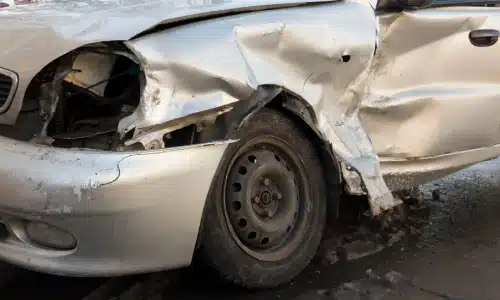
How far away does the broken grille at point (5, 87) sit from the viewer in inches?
112

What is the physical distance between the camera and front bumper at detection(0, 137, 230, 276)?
102 inches

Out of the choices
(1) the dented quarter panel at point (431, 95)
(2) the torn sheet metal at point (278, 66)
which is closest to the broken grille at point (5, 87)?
(2) the torn sheet metal at point (278, 66)

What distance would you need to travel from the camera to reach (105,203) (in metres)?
2.58

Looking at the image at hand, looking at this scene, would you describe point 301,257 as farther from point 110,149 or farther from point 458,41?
point 458,41

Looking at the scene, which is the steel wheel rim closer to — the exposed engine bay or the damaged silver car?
the damaged silver car

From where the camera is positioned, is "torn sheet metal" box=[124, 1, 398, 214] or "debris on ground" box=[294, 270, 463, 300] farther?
"debris on ground" box=[294, 270, 463, 300]

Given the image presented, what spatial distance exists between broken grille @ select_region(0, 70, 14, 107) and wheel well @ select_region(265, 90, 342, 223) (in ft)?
3.79

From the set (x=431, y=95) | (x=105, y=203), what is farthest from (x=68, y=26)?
(x=431, y=95)

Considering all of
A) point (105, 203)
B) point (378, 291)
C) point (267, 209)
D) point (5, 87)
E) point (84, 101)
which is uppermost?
point (5, 87)

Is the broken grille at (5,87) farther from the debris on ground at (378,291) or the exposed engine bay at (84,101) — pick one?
the debris on ground at (378,291)

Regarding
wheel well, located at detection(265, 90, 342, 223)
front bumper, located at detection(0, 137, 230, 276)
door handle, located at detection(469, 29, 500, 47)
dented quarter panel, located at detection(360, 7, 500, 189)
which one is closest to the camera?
front bumper, located at detection(0, 137, 230, 276)

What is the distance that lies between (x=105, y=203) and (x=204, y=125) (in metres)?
0.56

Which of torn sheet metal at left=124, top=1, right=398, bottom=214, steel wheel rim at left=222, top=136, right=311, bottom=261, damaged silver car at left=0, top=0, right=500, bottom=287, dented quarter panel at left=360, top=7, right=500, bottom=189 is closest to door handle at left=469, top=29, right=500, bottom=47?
dented quarter panel at left=360, top=7, right=500, bottom=189

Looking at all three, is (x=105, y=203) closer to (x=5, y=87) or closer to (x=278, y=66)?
(x=5, y=87)
